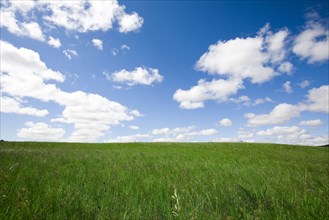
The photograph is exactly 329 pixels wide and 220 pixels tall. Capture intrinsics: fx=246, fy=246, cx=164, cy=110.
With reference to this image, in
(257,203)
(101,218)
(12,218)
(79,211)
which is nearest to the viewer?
(12,218)

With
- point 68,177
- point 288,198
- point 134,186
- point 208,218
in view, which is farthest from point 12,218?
point 288,198

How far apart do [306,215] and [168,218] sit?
180cm

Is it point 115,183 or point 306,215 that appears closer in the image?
point 306,215

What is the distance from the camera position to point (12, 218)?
2551mm

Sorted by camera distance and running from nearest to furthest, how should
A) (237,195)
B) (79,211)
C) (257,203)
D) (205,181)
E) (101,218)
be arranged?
(101,218), (79,211), (257,203), (237,195), (205,181)

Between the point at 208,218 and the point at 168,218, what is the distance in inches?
19.0

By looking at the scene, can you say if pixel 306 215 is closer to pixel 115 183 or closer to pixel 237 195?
pixel 237 195

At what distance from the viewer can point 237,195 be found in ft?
13.5

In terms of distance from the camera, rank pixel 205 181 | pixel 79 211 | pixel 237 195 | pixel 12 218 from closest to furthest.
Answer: pixel 12 218 → pixel 79 211 → pixel 237 195 → pixel 205 181

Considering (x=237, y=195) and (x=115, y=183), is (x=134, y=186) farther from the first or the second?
(x=237, y=195)

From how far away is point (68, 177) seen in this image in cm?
551

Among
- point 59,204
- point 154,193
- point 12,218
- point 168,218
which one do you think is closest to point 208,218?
point 168,218

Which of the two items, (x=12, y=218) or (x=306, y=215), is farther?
(x=306, y=215)

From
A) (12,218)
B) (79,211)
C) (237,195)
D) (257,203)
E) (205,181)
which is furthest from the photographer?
(205,181)
